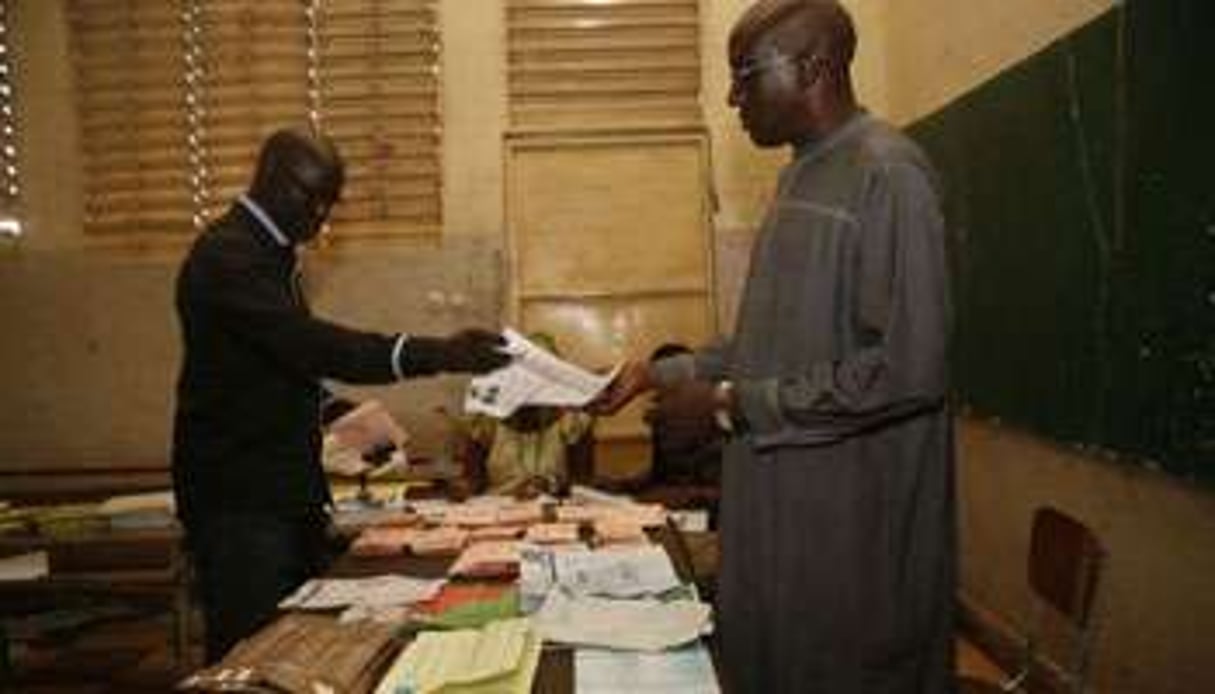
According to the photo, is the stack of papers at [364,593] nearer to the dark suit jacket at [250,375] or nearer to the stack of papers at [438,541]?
the stack of papers at [438,541]

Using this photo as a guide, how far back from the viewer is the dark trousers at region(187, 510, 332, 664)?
3053 mm

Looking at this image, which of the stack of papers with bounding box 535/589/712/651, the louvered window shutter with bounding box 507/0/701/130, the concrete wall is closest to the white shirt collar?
the stack of papers with bounding box 535/589/712/651

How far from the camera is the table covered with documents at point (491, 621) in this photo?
6.21 feet

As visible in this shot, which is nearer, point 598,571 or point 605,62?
point 598,571

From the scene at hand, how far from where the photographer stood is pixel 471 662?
77.2 inches

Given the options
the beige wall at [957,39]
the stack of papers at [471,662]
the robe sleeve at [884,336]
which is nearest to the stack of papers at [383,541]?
the stack of papers at [471,662]

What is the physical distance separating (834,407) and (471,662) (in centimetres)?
71

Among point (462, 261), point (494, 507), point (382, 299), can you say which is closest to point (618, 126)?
point (462, 261)

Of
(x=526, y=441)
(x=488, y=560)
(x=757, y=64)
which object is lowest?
(x=526, y=441)

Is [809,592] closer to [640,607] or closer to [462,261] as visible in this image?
[640,607]

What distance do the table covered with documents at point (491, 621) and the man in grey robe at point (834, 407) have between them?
19cm

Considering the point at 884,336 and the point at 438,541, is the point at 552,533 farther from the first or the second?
the point at 884,336

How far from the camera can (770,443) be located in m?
2.14

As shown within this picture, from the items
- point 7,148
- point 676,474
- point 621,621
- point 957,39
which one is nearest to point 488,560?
point 621,621
